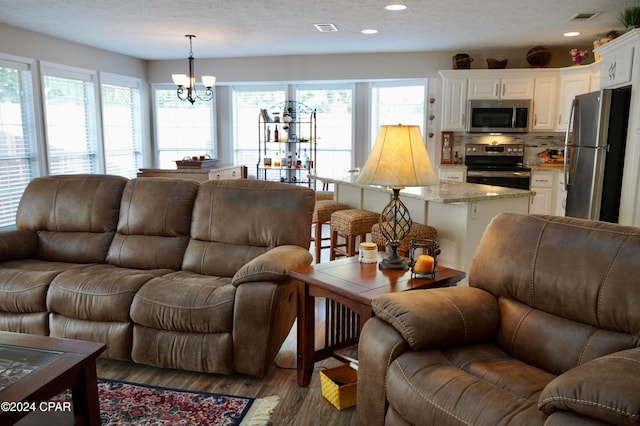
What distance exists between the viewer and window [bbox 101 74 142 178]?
→ 21.7 feet

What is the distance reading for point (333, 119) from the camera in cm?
731

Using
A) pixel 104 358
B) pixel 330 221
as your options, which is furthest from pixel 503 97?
pixel 104 358

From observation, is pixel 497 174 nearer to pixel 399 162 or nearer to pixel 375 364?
pixel 399 162

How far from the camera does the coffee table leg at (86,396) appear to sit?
191 cm

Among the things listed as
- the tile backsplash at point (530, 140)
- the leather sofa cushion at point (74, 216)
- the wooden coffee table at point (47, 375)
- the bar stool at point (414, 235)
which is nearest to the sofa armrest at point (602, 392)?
the wooden coffee table at point (47, 375)

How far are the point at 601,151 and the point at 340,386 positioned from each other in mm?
3182

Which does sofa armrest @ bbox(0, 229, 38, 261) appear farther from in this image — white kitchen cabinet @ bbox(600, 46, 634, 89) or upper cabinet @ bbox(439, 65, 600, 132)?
upper cabinet @ bbox(439, 65, 600, 132)

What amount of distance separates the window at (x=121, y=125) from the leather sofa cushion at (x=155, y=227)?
3669mm

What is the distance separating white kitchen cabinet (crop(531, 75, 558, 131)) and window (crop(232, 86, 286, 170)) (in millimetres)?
3522

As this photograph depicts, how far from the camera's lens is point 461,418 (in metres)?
1.53

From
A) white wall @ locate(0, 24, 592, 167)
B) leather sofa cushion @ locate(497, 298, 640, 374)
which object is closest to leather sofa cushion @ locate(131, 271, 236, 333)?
leather sofa cushion @ locate(497, 298, 640, 374)

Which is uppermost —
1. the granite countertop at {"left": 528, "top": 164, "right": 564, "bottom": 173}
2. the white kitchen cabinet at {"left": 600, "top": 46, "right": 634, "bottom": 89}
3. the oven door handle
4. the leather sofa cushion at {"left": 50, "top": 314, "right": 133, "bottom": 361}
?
the white kitchen cabinet at {"left": 600, "top": 46, "right": 634, "bottom": 89}

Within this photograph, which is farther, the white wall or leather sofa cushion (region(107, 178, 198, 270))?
the white wall

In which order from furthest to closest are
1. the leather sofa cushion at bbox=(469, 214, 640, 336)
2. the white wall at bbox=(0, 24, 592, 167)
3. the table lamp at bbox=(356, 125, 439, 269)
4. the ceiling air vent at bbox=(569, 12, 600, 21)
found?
the white wall at bbox=(0, 24, 592, 167) → the ceiling air vent at bbox=(569, 12, 600, 21) → the table lamp at bbox=(356, 125, 439, 269) → the leather sofa cushion at bbox=(469, 214, 640, 336)
